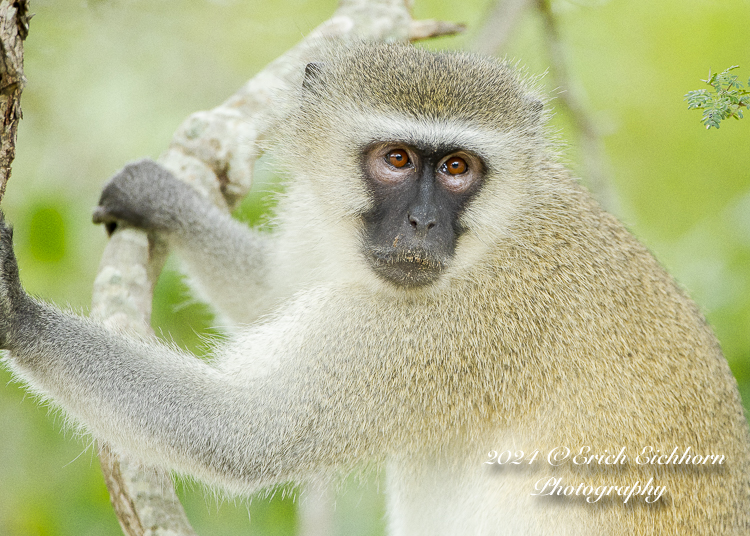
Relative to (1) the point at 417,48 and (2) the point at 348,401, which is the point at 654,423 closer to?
(2) the point at 348,401

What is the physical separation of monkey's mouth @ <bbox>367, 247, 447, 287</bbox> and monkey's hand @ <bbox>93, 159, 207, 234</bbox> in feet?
6.15

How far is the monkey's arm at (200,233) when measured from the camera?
4.62 metres

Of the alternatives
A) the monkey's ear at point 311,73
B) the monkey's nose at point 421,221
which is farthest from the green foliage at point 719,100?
the monkey's ear at point 311,73

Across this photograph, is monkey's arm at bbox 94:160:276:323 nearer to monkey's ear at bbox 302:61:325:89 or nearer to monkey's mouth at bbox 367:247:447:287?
monkey's ear at bbox 302:61:325:89

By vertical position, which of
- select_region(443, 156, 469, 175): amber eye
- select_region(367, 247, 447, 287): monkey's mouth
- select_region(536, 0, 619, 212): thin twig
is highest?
select_region(536, 0, 619, 212): thin twig

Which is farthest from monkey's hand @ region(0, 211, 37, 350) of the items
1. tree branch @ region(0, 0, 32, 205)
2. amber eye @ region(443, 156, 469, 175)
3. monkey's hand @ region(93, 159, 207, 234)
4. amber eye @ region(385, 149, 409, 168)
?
amber eye @ region(443, 156, 469, 175)

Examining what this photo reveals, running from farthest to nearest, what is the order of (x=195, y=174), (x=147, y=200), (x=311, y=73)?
(x=195, y=174)
(x=147, y=200)
(x=311, y=73)

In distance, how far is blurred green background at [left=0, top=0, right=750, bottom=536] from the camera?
16.7 feet

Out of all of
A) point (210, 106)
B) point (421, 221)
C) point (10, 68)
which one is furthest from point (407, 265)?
point (210, 106)

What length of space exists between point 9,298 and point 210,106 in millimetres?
3667

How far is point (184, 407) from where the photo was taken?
350 centimetres

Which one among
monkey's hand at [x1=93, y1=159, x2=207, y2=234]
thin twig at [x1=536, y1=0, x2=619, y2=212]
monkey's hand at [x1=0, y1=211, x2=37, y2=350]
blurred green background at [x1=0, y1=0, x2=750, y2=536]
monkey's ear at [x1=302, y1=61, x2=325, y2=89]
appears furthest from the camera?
thin twig at [x1=536, y1=0, x2=619, y2=212]

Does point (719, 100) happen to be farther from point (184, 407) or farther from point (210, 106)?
point (210, 106)

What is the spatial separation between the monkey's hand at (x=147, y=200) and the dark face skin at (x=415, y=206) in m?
1.67
